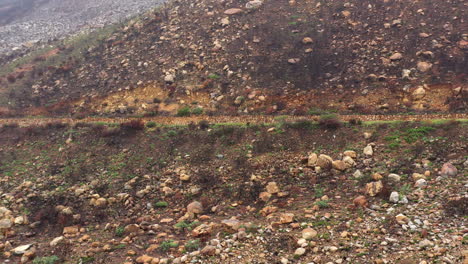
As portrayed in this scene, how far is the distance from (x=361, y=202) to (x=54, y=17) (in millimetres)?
68585

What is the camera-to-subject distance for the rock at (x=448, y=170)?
13.3m

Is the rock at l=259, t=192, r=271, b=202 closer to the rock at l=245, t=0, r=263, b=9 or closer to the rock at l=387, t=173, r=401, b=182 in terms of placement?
the rock at l=387, t=173, r=401, b=182

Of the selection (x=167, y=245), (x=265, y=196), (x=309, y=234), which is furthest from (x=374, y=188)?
(x=167, y=245)

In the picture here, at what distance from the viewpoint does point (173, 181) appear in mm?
17359

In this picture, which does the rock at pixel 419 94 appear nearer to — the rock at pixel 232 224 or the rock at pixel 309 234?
the rock at pixel 309 234

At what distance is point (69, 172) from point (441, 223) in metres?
18.4

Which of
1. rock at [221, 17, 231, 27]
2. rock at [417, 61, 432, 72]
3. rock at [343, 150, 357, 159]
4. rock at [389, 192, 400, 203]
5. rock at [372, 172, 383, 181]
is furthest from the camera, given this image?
rock at [221, 17, 231, 27]

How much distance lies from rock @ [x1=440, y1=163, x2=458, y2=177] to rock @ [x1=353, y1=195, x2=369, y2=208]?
339cm

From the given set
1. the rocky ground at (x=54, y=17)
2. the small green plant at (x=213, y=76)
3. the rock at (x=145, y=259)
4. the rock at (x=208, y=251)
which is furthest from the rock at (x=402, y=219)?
the rocky ground at (x=54, y=17)

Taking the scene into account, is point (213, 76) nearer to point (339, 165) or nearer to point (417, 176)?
point (339, 165)

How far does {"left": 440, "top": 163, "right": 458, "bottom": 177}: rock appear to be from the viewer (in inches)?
522

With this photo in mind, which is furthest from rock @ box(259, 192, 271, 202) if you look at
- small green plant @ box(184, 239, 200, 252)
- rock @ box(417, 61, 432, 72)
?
rock @ box(417, 61, 432, 72)

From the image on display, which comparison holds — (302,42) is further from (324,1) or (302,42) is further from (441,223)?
(441,223)

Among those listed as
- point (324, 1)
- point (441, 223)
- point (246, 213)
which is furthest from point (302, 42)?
point (441, 223)
